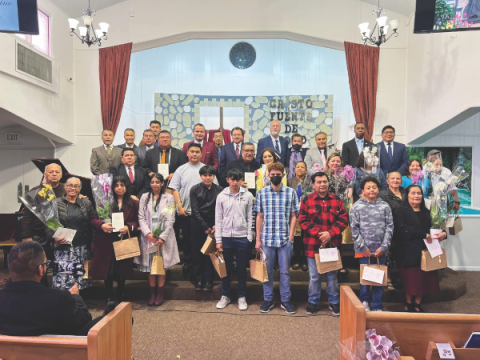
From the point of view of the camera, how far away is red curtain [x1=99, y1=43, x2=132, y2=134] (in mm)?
7180

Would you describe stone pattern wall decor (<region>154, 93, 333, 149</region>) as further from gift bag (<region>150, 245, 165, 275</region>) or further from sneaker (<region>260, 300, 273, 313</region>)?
sneaker (<region>260, 300, 273, 313</region>)

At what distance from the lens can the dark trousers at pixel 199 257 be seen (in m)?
4.01

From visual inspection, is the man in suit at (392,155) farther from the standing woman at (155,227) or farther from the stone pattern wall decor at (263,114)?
the standing woman at (155,227)

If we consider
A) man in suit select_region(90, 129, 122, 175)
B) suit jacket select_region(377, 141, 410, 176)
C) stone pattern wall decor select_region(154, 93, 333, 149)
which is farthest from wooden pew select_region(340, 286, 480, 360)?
stone pattern wall decor select_region(154, 93, 333, 149)

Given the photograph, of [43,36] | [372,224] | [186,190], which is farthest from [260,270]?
[43,36]

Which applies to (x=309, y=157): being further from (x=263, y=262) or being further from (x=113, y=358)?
(x=113, y=358)

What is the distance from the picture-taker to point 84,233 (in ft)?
11.7

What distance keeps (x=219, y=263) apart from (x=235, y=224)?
46cm

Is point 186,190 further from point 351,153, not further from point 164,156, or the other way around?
point 351,153

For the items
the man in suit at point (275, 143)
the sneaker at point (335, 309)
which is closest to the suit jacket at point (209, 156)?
the man in suit at point (275, 143)

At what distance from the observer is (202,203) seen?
13.1 ft

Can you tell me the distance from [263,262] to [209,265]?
805 millimetres

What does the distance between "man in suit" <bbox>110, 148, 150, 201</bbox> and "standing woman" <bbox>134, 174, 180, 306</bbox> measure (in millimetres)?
544

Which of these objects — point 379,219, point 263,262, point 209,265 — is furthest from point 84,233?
point 379,219
